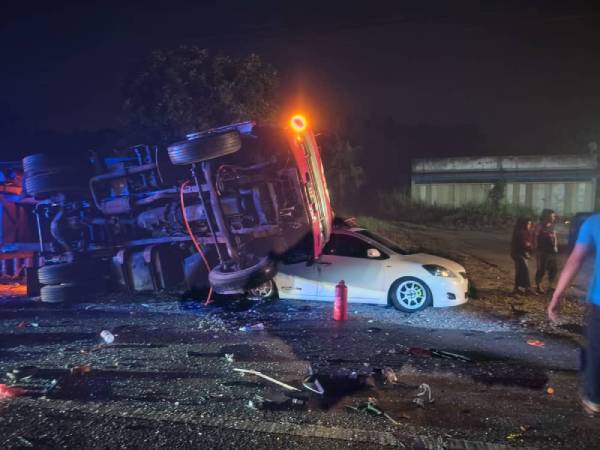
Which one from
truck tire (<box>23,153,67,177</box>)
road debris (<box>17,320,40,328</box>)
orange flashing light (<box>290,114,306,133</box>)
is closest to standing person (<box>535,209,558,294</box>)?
orange flashing light (<box>290,114,306,133</box>)

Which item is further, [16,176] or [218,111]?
[218,111]

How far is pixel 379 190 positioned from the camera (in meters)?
28.5

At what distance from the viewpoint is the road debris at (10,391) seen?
4827 millimetres

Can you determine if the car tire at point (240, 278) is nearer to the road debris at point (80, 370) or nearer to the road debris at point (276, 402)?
the road debris at point (80, 370)

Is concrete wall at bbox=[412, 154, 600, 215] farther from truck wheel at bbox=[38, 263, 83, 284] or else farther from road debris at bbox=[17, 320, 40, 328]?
road debris at bbox=[17, 320, 40, 328]

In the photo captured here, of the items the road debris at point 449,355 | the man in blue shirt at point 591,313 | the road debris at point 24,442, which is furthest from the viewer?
the road debris at point 449,355

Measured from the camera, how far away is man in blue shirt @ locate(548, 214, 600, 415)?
3.36 metres

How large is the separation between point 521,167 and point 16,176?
75.5ft

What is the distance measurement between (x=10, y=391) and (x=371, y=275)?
5.40 m

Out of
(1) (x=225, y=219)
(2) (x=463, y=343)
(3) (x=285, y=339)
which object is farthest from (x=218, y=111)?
(2) (x=463, y=343)

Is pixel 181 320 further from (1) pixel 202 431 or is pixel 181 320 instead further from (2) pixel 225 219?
(1) pixel 202 431

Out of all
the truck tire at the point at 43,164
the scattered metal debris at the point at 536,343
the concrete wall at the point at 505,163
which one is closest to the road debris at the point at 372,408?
the scattered metal debris at the point at 536,343

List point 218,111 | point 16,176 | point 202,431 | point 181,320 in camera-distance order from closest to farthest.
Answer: point 202,431, point 181,320, point 16,176, point 218,111

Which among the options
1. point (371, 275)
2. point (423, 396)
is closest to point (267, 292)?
point (371, 275)
